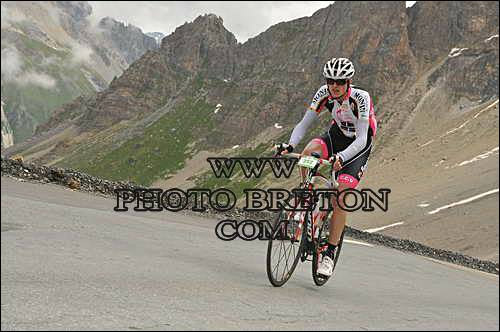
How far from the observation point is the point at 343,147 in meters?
7.91

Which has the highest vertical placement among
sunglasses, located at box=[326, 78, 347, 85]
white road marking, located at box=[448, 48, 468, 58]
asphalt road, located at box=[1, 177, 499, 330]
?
white road marking, located at box=[448, 48, 468, 58]

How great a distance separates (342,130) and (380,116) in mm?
118715

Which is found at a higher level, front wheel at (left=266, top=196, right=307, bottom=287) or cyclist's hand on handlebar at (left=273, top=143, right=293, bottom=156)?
cyclist's hand on handlebar at (left=273, top=143, right=293, bottom=156)

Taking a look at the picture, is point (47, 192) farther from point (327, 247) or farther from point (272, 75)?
point (272, 75)

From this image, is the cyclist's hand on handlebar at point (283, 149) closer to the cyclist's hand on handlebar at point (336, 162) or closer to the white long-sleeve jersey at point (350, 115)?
the white long-sleeve jersey at point (350, 115)

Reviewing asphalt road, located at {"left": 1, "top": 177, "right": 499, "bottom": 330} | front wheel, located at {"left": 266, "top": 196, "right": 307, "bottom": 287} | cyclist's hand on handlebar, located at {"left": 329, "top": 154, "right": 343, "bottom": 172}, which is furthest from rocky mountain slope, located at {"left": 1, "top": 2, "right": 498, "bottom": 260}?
cyclist's hand on handlebar, located at {"left": 329, "top": 154, "right": 343, "bottom": 172}

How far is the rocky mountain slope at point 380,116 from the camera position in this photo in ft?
213

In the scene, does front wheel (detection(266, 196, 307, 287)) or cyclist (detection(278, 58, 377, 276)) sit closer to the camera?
front wheel (detection(266, 196, 307, 287))

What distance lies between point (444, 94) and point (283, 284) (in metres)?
120

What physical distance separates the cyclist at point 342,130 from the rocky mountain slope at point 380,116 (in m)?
37.9

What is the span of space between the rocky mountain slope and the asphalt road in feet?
122

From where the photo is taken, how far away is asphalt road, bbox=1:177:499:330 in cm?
408

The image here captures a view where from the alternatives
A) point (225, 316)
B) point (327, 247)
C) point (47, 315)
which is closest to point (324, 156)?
point (327, 247)

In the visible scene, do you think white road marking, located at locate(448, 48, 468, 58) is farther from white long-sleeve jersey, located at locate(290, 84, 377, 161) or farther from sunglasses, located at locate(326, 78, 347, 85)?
sunglasses, located at locate(326, 78, 347, 85)
